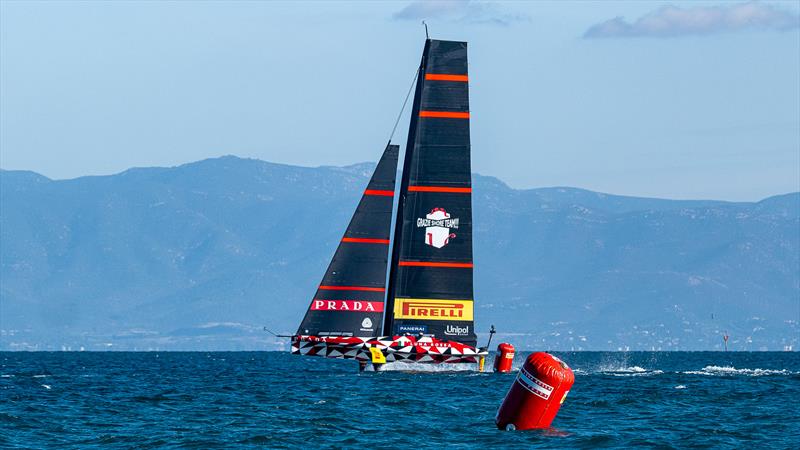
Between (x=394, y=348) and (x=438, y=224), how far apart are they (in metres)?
5.58

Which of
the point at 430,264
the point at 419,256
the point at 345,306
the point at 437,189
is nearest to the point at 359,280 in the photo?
the point at 345,306

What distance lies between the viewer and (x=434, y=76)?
221ft

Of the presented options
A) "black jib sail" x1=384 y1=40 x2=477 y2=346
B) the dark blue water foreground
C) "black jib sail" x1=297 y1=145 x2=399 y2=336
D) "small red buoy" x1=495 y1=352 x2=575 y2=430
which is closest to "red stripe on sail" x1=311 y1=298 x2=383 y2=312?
"black jib sail" x1=297 y1=145 x2=399 y2=336

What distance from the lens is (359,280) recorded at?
6938 cm

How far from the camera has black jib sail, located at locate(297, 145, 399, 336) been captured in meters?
69.2

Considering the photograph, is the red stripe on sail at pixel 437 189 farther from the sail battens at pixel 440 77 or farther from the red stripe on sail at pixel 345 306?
the red stripe on sail at pixel 345 306

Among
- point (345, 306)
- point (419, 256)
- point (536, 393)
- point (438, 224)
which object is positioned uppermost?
point (438, 224)

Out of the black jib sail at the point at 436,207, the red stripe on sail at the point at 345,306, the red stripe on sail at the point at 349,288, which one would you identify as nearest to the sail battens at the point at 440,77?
the black jib sail at the point at 436,207

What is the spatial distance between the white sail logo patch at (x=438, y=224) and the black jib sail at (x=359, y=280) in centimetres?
267

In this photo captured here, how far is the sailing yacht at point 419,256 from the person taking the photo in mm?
66938

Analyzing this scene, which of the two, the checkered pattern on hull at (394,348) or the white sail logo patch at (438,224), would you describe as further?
the checkered pattern on hull at (394,348)

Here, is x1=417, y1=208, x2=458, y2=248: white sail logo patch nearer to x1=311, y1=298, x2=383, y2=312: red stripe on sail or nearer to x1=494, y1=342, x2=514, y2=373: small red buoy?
x1=311, y1=298, x2=383, y2=312: red stripe on sail

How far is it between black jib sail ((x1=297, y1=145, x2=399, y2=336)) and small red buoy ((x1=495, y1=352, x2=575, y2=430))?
2748 cm

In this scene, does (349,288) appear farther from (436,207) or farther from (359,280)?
(436,207)
